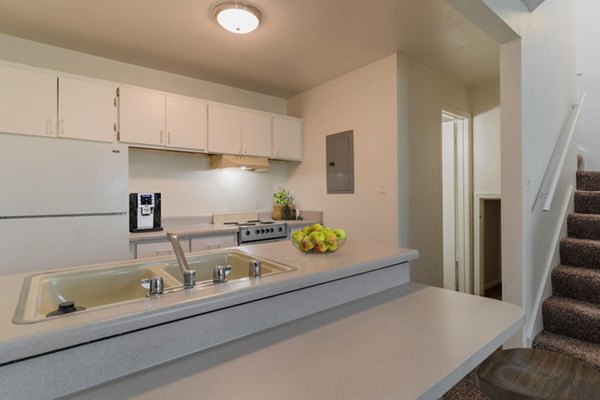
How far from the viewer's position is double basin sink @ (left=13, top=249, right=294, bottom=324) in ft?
3.47

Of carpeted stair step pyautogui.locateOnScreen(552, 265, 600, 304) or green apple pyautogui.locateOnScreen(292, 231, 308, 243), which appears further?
carpeted stair step pyautogui.locateOnScreen(552, 265, 600, 304)

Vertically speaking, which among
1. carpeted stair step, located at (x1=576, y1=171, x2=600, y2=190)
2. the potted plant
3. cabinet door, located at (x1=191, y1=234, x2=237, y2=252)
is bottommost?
cabinet door, located at (x1=191, y1=234, x2=237, y2=252)

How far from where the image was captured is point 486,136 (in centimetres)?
362

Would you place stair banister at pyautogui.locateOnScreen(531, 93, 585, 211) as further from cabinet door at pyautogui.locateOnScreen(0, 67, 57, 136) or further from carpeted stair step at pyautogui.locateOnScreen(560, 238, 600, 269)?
cabinet door at pyautogui.locateOnScreen(0, 67, 57, 136)

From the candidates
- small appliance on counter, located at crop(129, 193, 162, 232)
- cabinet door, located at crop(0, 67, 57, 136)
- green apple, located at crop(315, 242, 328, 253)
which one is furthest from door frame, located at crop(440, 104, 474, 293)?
cabinet door, located at crop(0, 67, 57, 136)

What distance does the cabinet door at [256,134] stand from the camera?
3.39m

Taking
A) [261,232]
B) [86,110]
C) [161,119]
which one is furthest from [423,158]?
[86,110]

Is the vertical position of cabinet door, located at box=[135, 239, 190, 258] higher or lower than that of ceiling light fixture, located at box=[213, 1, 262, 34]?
lower

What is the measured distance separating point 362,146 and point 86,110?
245 centimetres

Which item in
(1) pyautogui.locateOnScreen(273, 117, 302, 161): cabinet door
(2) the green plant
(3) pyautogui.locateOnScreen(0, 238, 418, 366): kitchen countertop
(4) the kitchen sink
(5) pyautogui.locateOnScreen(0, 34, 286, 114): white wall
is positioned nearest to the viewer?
(3) pyautogui.locateOnScreen(0, 238, 418, 366): kitchen countertop

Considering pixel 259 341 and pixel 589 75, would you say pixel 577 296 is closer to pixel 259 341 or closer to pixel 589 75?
pixel 259 341

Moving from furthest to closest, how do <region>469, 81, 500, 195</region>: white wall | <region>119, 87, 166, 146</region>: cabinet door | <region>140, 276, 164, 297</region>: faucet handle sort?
<region>469, 81, 500, 195</region>: white wall → <region>119, 87, 166, 146</region>: cabinet door → <region>140, 276, 164, 297</region>: faucet handle

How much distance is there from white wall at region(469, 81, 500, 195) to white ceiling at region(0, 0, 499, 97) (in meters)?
0.44

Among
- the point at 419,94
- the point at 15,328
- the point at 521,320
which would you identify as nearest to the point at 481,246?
the point at 419,94
